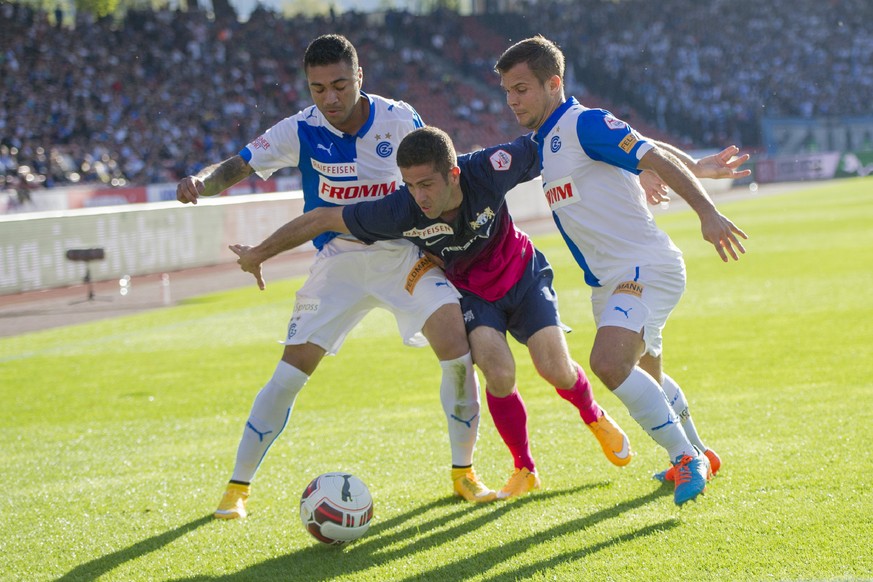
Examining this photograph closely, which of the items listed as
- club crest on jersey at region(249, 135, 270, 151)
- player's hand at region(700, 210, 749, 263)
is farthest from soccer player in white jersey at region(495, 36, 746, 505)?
club crest on jersey at region(249, 135, 270, 151)

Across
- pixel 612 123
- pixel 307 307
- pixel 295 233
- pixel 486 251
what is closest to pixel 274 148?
pixel 295 233

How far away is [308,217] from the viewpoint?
486 cm

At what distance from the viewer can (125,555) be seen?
4.56 metres

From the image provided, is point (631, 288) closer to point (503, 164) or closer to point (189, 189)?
point (503, 164)

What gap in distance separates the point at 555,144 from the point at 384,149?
1.00 meters

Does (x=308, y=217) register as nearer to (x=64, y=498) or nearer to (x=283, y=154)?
(x=283, y=154)

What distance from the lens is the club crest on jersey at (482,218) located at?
494 centimetres

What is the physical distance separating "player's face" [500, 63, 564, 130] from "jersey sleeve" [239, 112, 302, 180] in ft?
3.97

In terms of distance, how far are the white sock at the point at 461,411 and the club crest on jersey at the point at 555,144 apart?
46.1 inches

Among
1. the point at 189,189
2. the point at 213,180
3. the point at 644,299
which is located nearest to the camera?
the point at 644,299

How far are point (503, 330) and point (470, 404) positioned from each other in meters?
0.41

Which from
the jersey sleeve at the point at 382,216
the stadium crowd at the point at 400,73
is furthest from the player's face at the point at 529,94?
the stadium crowd at the point at 400,73

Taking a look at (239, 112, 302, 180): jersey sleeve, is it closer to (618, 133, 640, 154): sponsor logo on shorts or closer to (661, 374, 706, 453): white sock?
(618, 133, 640, 154): sponsor logo on shorts

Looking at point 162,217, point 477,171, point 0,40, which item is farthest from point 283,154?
point 0,40
